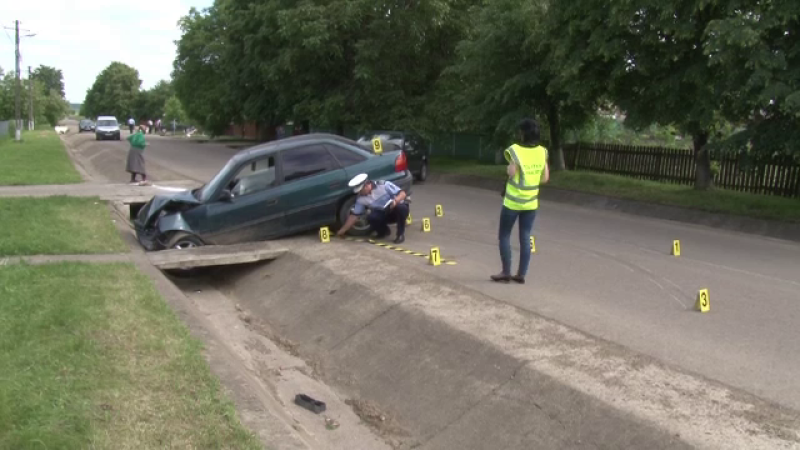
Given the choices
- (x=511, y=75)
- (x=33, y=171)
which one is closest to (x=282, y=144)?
(x=511, y=75)

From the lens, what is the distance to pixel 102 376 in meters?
5.36

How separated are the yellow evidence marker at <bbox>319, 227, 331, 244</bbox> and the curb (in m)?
7.52

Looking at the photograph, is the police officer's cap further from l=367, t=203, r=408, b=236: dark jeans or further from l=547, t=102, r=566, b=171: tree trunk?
l=547, t=102, r=566, b=171: tree trunk

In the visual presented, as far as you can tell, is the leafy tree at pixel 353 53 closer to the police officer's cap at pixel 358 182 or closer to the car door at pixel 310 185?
the car door at pixel 310 185

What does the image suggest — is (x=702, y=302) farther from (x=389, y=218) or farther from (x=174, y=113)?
(x=174, y=113)

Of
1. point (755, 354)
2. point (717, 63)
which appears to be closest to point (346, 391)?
point (755, 354)

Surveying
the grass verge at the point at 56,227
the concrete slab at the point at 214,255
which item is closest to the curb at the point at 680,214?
the concrete slab at the point at 214,255

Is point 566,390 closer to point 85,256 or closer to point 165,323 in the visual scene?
point 165,323

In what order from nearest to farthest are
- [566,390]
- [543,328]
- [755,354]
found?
[566,390] → [755,354] → [543,328]

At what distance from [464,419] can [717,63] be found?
10.0 metres

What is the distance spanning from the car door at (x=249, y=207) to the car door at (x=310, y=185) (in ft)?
0.53

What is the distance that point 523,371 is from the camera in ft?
18.8

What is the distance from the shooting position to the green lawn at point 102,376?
4.42 m

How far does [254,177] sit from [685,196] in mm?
9775
